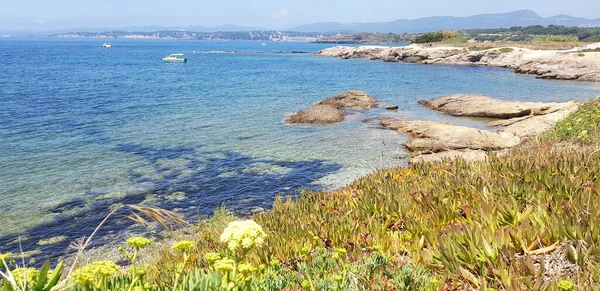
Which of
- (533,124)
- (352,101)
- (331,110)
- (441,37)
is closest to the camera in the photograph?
(533,124)

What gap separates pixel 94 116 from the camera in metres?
30.9

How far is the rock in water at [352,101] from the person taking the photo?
35.7 meters

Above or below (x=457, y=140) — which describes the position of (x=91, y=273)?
above

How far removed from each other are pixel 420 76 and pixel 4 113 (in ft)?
164

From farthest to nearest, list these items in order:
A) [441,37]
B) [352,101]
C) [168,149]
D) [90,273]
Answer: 1. [441,37]
2. [352,101]
3. [168,149]
4. [90,273]

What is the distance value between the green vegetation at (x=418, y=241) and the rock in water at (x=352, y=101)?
26988 mm

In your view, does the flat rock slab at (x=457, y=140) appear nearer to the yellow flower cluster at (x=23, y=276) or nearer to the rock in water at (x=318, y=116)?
the rock in water at (x=318, y=116)

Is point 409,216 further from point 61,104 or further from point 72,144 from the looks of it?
point 61,104

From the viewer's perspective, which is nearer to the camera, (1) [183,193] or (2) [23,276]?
(2) [23,276]

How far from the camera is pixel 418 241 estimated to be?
216 inches

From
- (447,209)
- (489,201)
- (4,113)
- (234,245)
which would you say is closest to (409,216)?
(447,209)

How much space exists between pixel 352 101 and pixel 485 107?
10.5m

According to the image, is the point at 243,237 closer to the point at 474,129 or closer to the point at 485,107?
the point at 474,129

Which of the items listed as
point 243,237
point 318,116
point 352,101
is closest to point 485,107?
point 352,101
